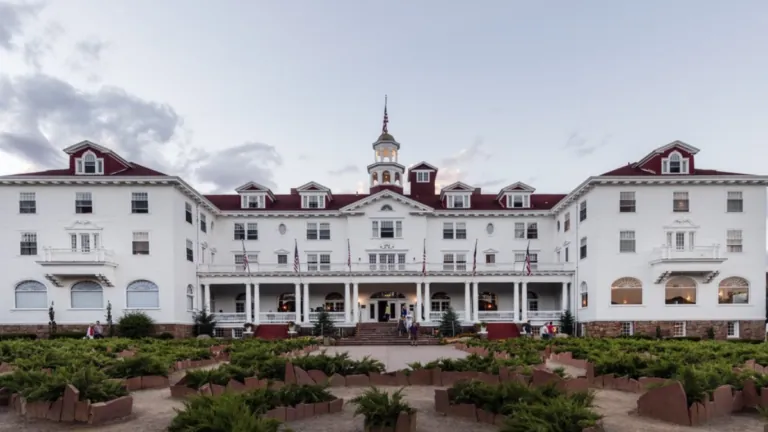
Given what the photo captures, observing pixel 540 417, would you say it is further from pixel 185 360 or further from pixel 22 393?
pixel 185 360

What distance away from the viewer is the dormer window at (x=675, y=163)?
37469 millimetres

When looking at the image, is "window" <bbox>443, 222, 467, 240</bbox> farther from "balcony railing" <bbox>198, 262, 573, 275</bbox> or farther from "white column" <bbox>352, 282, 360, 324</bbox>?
"white column" <bbox>352, 282, 360, 324</bbox>

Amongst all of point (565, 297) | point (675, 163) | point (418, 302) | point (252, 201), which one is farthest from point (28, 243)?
point (675, 163)

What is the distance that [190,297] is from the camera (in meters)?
40.6

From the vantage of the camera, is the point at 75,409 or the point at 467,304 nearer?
the point at 75,409

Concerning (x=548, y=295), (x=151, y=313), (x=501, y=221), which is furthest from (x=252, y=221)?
(x=548, y=295)

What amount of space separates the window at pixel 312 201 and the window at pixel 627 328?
26.4 metres

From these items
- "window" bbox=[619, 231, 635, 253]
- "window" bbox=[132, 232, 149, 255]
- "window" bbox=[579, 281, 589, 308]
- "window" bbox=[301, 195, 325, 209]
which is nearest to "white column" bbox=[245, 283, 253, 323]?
"window" bbox=[132, 232, 149, 255]

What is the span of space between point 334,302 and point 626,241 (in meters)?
24.5

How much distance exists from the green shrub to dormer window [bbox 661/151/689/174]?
37518mm

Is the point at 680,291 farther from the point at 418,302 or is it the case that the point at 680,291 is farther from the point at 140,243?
the point at 140,243

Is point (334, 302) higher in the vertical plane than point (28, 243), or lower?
lower

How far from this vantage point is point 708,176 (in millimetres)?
36500

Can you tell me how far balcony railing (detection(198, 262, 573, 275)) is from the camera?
4256cm
